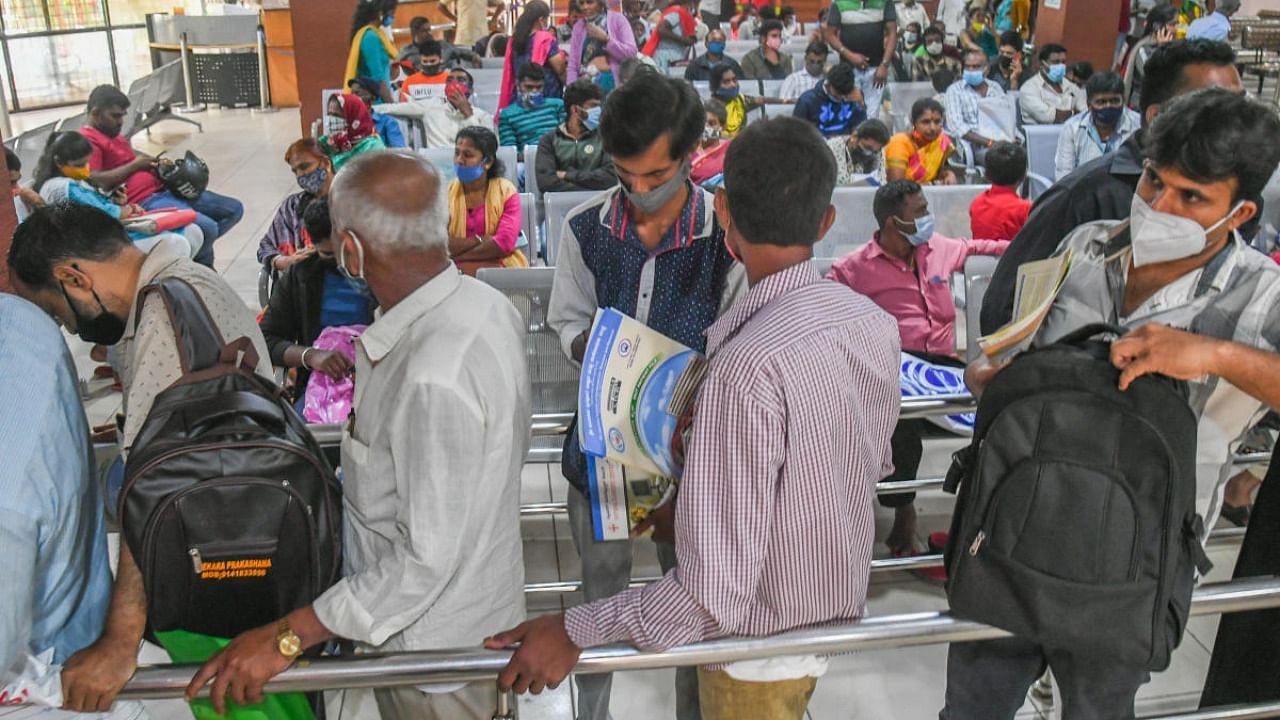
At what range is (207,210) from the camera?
22.0ft

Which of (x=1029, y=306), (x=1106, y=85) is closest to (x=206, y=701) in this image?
(x=1029, y=306)

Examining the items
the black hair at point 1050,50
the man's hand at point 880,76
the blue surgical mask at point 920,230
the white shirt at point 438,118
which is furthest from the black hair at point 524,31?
the blue surgical mask at point 920,230

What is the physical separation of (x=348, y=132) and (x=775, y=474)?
5.28 m

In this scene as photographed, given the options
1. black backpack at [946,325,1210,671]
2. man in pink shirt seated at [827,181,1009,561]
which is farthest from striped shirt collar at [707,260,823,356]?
man in pink shirt seated at [827,181,1009,561]

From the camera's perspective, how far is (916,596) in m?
3.50

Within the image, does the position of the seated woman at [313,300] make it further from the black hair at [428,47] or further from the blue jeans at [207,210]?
the black hair at [428,47]

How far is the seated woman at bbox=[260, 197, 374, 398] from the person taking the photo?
12.4 ft

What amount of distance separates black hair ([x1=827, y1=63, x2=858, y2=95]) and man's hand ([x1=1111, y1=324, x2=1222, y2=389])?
6727 millimetres

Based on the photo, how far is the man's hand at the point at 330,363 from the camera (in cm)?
343

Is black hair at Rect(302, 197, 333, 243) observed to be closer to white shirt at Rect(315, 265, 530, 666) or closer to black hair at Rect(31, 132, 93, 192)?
white shirt at Rect(315, 265, 530, 666)

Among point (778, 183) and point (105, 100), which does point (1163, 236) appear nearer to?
point (778, 183)

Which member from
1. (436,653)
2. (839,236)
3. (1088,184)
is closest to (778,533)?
(436,653)

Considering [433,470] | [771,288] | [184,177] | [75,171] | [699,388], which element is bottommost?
[184,177]

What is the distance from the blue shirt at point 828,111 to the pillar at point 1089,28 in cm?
484
